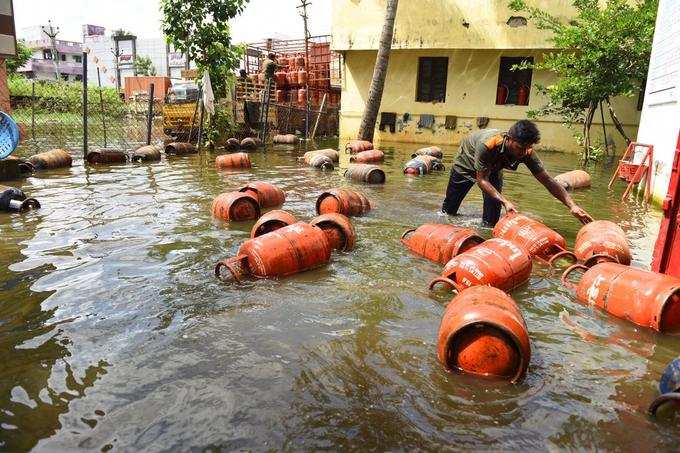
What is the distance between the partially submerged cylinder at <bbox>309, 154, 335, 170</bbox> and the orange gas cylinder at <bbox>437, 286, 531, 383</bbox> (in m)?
8.84

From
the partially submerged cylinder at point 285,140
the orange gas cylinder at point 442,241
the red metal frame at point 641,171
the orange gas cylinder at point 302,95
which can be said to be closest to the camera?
the orange gas cylinder at point 442,241

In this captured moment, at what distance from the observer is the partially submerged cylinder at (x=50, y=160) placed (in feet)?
33.8

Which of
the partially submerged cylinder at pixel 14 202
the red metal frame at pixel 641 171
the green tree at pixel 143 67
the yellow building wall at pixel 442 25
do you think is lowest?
the partially submerged cylinder at pixel 14 202

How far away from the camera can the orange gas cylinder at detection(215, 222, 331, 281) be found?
13.9 feet

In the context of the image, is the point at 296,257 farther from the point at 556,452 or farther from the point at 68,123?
the point at 68,123

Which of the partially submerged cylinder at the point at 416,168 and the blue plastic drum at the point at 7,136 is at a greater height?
the blue plastic drum at the point at 7,136

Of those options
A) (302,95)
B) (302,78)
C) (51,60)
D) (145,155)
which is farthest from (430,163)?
(51,60)

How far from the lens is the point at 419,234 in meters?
5.14

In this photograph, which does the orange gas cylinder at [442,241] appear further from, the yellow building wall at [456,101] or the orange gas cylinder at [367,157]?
the yellow building wall at [456,101]

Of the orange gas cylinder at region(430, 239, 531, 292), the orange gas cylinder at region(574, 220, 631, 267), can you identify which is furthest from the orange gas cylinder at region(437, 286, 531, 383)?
the orange gas cylinder at region(574, 220, 631, 267)

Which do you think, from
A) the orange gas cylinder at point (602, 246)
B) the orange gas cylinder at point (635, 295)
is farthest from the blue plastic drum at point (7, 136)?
the orange gas cylinder at point (635, 295)

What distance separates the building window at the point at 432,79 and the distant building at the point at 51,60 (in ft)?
189

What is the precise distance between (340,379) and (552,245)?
3005 millimetres

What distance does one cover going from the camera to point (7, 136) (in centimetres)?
813
